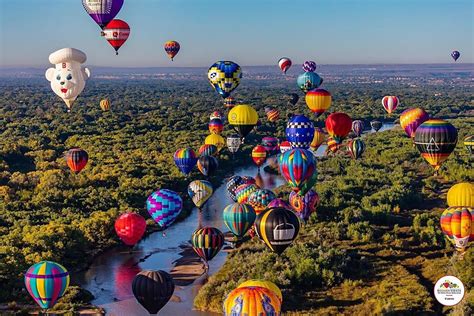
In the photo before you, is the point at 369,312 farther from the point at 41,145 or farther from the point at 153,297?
the point at 41,145

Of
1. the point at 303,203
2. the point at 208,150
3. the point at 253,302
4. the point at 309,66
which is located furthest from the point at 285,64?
the point at 253,302

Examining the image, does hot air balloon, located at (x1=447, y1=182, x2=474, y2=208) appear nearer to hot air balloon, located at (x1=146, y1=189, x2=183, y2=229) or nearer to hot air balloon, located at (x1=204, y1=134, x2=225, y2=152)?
hot air balloon, located at (x1=146, y1=189, x2=183, y2=229)

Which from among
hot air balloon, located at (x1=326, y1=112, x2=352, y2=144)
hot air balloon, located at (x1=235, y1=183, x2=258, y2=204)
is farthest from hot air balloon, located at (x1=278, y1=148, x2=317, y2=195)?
hot air balloon, located at (x1=326, y1=112, x2=352, y2=144)

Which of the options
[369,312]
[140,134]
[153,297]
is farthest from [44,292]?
[140,134]

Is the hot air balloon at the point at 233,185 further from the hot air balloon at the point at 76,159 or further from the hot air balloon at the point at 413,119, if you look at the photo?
the hot air balloon at the point at 413,119

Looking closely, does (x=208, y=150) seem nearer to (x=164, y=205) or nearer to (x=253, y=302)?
(x=164, y=205)
